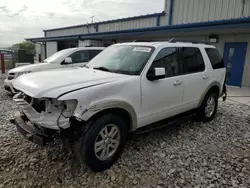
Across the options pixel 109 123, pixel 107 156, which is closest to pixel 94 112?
pixel 109 123

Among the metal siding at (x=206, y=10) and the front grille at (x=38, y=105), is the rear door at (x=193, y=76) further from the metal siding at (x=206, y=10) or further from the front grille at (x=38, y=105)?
the metal siding at (x=206, y=10)

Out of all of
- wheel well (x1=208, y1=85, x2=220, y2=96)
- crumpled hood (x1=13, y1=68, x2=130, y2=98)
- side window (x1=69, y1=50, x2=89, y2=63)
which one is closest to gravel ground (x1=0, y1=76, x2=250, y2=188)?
wheel well (x1=208, y1=85, x2=220, y2=96)

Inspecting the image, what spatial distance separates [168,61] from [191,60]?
793 mm

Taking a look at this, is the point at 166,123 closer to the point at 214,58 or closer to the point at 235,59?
the point at 214,58

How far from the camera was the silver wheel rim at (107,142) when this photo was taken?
9.14ft

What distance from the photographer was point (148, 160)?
3238 millimetres

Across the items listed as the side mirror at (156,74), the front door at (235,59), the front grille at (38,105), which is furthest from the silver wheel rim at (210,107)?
the front door at (235,59)

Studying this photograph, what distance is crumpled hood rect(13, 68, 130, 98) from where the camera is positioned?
2.49 meters

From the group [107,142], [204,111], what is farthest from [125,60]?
[204,111]

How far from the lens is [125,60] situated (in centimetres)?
355

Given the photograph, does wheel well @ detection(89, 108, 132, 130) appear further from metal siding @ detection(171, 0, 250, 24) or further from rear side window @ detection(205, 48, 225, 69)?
metal siding @ detection(171, 0, 250, 24)

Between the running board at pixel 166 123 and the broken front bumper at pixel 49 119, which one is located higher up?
the broken front bumper at pixel 49 119

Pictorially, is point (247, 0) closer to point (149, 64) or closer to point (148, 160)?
point (149, 64)

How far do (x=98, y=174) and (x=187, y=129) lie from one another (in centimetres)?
240
